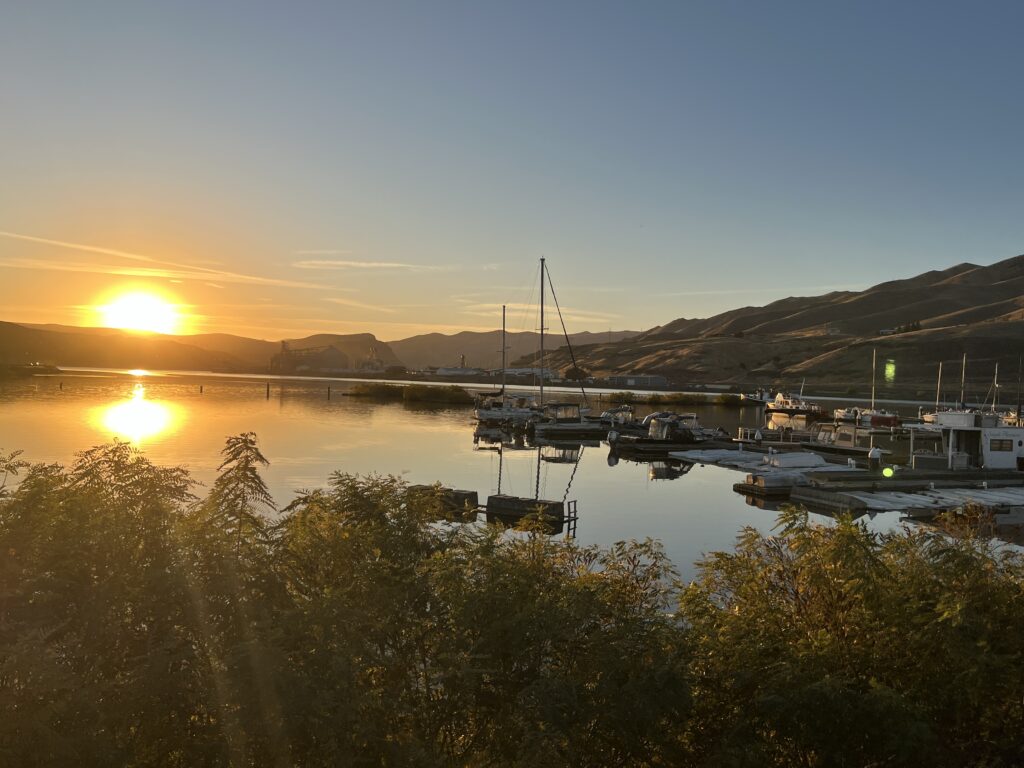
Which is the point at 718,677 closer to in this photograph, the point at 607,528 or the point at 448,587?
the point at 448,587

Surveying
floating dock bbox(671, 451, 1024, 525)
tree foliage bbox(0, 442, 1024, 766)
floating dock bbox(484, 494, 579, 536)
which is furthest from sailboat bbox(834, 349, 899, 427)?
tree foliage bbox(0, 442, 1024, 766)

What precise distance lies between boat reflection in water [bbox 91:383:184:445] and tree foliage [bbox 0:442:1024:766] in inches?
2342

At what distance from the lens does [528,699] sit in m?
10.2

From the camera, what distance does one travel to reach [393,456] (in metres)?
68.8

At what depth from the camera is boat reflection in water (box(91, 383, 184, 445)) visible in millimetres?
79625

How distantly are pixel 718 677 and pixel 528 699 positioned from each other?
3576 millimetres

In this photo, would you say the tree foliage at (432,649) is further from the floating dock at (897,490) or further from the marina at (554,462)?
the floating dock at (897,490)

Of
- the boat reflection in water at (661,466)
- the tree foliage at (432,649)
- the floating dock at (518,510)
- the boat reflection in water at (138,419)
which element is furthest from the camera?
the boat reflection in water at (138,419)

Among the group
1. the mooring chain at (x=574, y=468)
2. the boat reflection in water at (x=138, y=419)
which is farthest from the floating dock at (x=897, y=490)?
the boat reflection in water at (x=138, y=419)

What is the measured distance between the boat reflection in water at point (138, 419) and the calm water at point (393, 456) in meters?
0.14

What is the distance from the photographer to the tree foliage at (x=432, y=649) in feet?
29.5

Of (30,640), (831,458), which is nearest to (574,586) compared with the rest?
(30,640)

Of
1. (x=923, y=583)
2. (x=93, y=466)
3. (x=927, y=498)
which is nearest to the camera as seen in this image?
(x=93, y=466)

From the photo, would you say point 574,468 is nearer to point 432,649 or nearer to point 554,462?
point 554,462
